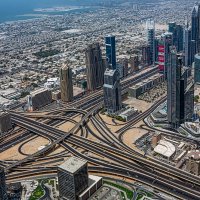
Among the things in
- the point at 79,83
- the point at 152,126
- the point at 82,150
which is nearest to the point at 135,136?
the point at 152,126

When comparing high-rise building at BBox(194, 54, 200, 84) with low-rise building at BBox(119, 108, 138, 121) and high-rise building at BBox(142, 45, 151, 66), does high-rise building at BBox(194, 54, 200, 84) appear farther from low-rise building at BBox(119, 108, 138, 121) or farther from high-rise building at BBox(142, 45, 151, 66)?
low-rise building at BBox(119, 108, 138, 121)

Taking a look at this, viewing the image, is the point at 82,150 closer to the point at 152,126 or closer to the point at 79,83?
the point at 152,126

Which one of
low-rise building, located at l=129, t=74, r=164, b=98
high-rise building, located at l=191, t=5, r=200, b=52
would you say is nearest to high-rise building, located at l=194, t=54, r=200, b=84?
low-rise building, located at l=129, t=74, r=164, b=98

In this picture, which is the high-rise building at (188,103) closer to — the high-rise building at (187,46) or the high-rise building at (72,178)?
the high-rise building at (72,178)

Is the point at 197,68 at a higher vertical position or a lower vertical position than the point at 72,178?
higher

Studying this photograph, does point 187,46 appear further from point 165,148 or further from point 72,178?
point 72,178

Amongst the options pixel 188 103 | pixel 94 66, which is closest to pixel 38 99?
pixel 94 66
